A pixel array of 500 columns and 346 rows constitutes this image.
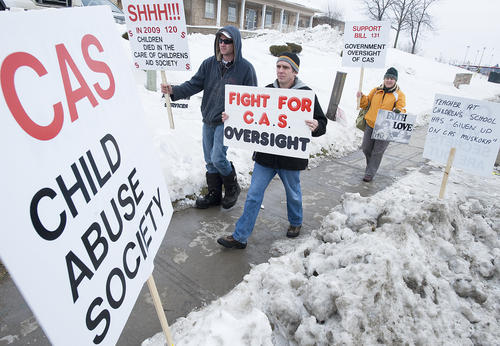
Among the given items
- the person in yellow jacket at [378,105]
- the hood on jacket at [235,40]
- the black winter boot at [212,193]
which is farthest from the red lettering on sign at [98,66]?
the person in yellow jacket at [378,105]

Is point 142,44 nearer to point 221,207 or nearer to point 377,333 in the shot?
point 221,207

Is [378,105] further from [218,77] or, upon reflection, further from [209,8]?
[209,8]

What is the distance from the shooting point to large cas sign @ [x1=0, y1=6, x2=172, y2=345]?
911 mm

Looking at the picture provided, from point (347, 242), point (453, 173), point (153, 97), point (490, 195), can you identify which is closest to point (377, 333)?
point (347, 242)

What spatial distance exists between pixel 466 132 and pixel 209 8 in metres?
29.2

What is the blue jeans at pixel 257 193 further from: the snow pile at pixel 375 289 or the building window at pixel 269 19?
the building window at pixel 269 19

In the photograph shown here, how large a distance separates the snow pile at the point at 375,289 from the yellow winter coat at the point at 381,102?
2400 mm

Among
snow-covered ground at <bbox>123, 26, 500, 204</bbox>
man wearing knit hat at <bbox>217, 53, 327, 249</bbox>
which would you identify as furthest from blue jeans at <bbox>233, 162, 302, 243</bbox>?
snow-covered ground at <bbox>123, 26, 500, 204</bbox>

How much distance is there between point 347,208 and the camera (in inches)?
131

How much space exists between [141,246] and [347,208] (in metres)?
2.38

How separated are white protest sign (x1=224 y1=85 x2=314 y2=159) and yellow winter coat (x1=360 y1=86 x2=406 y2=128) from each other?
2.77 metres

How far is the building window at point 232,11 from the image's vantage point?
30500mm

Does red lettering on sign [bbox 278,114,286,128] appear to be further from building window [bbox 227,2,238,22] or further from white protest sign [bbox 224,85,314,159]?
building window [bbox 227,2,238,22]

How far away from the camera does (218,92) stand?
362cm
